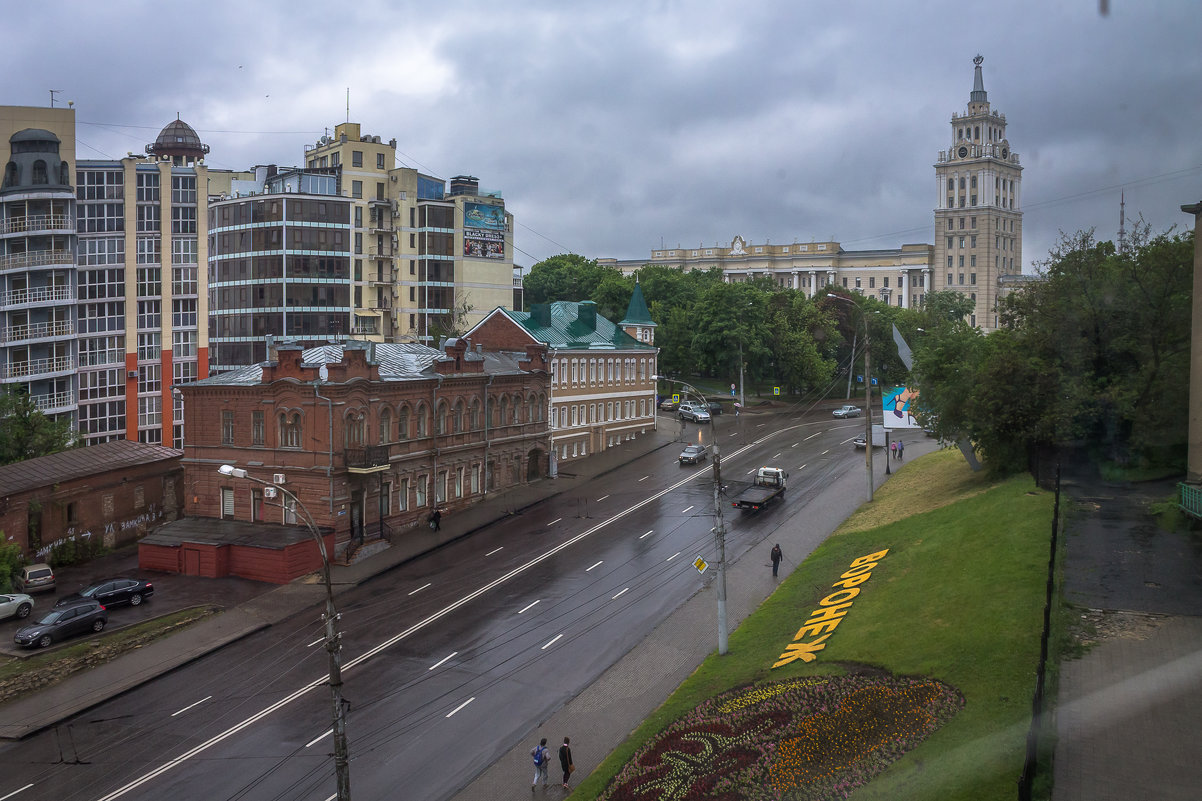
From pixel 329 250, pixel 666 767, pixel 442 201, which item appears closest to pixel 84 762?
pixel 666 767

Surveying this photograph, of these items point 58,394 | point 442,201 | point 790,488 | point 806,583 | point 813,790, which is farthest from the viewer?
point 442,201

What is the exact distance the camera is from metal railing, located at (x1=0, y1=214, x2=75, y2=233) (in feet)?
227

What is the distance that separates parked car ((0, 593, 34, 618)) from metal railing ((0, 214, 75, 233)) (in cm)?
4109

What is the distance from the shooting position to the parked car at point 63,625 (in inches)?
1357

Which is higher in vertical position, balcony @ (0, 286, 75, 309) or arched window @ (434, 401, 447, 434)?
balcony @ (0, 286, 75, 309)

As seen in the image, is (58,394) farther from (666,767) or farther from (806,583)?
(666,767)

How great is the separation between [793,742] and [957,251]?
423 feet

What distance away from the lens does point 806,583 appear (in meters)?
37.6

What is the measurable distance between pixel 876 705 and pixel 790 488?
35.5m

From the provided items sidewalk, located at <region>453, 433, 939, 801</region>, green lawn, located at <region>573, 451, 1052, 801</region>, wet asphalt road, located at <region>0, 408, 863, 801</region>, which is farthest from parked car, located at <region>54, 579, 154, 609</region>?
green lawn, located at <region>573, 451, 1052, 801</region>

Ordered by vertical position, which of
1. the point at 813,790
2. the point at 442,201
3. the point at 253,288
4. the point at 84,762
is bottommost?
the point at 84,762

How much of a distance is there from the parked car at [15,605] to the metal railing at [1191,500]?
43589mm

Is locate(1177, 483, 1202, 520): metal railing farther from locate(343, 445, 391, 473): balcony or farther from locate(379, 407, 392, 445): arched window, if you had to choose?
locate(379, 407, 392, 445): arched window

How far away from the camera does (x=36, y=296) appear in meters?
68.9
